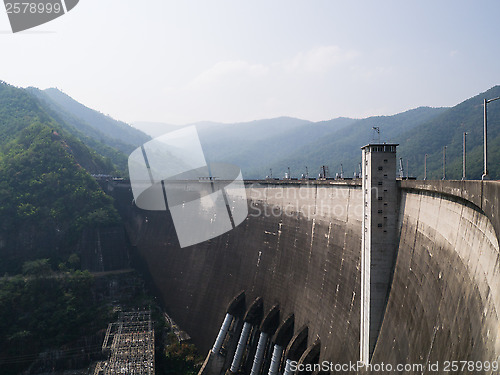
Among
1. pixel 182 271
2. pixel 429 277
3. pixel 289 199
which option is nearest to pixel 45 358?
pixel 182 271

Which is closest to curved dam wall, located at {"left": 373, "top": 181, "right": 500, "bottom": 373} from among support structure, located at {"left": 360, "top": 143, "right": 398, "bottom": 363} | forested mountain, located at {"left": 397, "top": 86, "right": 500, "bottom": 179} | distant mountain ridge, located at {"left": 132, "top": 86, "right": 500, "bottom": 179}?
support structure, located at {"left": 360, "top": 143, "right": 398, "bottom": 363}

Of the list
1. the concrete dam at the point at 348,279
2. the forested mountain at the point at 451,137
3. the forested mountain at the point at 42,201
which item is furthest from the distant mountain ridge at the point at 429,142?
the forested mountain at the point at 42,201

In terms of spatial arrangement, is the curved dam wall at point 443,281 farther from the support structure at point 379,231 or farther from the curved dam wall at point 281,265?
the curved dam wall at point 281,265

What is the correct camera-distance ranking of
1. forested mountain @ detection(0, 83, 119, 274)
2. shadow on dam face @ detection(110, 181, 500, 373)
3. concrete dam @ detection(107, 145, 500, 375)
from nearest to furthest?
shadow on dam face @ detection(110, 181, 500, 373) → concrete dam @ detection(107, 145, 500, 375) → forested mountain @ detection(0, 83, 119, 274)

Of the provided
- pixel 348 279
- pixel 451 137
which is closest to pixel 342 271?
pixel 348 279

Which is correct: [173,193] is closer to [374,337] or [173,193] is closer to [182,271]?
[182,271]

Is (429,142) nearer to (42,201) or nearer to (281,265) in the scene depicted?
(281,265)

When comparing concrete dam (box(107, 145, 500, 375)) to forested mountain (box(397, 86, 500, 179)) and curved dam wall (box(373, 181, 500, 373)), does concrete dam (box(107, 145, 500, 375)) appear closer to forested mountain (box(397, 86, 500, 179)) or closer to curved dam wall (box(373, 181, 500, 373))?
curved dam wall (box(373, 181, 500, 373))
